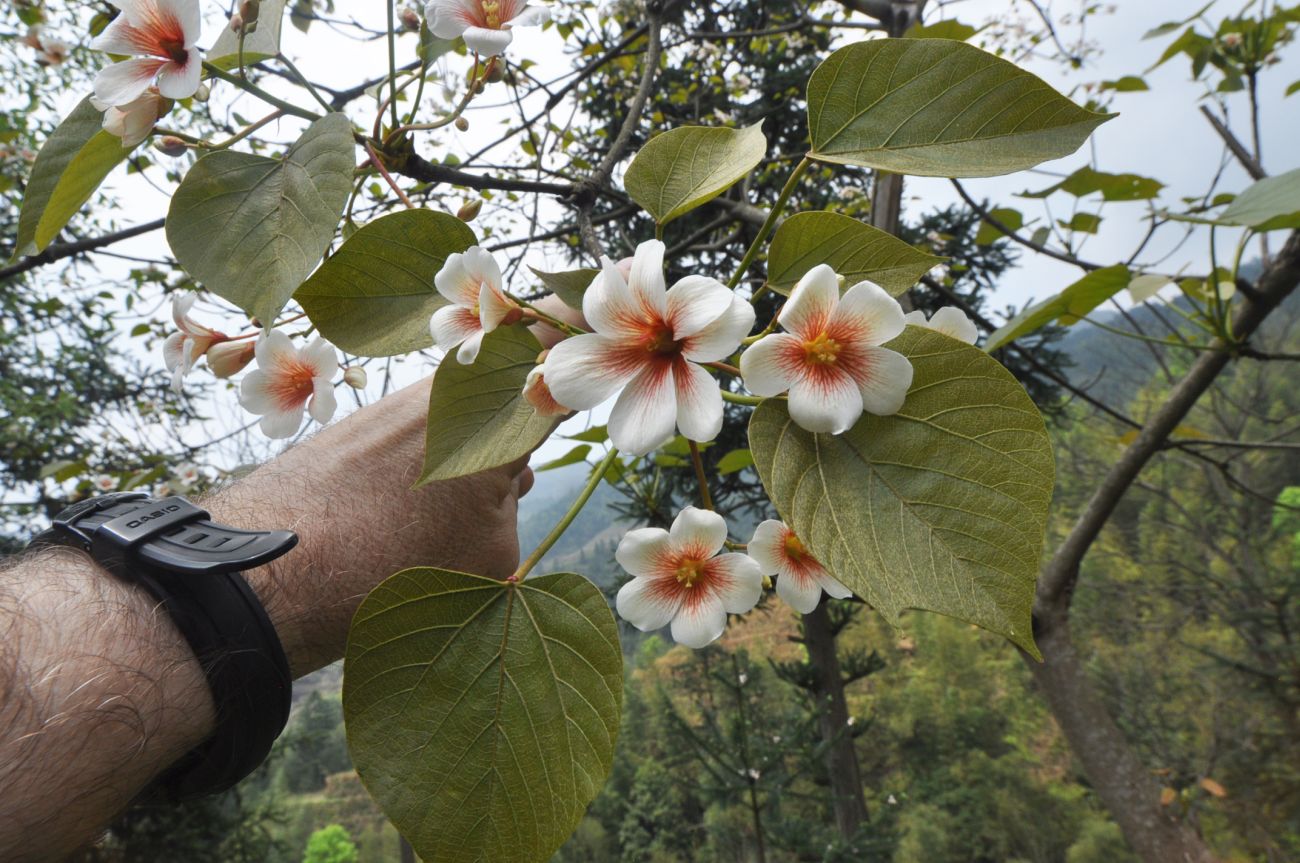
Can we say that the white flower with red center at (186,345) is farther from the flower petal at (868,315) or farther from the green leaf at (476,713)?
the flower petal at (868,315)

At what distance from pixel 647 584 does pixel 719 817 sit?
5.80 m

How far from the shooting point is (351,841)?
20.2 ft

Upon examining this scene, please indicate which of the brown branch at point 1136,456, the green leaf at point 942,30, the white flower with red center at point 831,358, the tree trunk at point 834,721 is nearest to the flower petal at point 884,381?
the white flower with red center at point 831,358

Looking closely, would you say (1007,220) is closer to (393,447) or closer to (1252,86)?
(1252,86)

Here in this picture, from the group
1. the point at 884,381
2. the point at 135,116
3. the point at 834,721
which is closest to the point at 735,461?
the point at 884,381

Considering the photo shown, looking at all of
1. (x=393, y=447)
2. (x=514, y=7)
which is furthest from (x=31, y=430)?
(x=514, y=7)

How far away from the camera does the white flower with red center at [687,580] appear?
365 millimetres

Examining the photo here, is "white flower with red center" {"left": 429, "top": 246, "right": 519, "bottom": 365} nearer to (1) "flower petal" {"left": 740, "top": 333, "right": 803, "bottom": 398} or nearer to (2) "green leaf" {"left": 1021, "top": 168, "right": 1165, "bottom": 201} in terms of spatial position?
(1) "flower petal" {"left": 740, "top": 333, "right": 803, "bottom": 398}

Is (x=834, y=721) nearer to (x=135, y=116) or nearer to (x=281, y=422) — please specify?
(x=281, y=422)

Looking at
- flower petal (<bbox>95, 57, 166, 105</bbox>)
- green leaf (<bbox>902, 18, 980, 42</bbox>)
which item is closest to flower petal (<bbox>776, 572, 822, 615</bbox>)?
flower petal (<bbox>95, 57, 166, 105</bbox>)

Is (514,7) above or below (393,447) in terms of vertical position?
above

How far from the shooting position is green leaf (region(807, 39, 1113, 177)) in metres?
0.31

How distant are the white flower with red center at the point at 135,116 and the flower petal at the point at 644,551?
1.15 feet

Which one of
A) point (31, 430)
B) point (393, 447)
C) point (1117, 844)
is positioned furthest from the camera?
point (1117, 844)
